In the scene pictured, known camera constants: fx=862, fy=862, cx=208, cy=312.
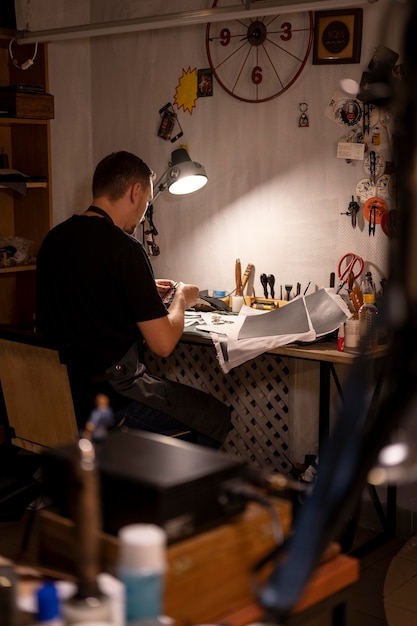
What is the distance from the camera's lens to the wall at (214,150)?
3801mm

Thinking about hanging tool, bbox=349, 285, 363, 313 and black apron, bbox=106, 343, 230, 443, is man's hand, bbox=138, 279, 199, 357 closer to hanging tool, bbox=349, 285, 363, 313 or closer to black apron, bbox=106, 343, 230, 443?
black apron, bbox=106, 343, 230, 443

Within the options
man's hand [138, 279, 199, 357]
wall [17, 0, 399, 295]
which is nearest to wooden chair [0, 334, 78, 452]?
man's hand [138, 279, 199, 357]

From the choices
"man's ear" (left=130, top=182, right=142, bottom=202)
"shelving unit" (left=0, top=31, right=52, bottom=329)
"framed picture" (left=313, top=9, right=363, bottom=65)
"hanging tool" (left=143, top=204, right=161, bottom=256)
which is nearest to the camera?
"man's ear" (left=130, top=182, right=142, bottom=202)

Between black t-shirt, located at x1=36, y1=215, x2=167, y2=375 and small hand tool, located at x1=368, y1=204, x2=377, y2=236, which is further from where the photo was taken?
small hand tool, located at x1=368, y1=204, x2=377, y2=236

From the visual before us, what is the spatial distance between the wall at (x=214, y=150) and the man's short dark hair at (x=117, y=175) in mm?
875

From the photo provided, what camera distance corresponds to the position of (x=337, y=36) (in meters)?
3.68

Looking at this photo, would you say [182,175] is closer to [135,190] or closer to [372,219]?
[135,190]

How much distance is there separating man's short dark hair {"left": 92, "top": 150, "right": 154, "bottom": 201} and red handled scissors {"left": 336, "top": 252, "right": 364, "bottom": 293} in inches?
39.3

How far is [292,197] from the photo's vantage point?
3.94 meters

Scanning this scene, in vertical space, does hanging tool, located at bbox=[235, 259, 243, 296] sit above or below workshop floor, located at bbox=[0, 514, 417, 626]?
above

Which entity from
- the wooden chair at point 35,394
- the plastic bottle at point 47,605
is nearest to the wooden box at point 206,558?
the plastic bottle at point 47,605

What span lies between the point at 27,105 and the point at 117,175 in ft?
3.69

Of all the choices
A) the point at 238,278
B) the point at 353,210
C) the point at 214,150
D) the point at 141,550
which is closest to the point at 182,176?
the point at 214,150

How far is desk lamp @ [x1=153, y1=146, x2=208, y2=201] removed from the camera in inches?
Result: 156
